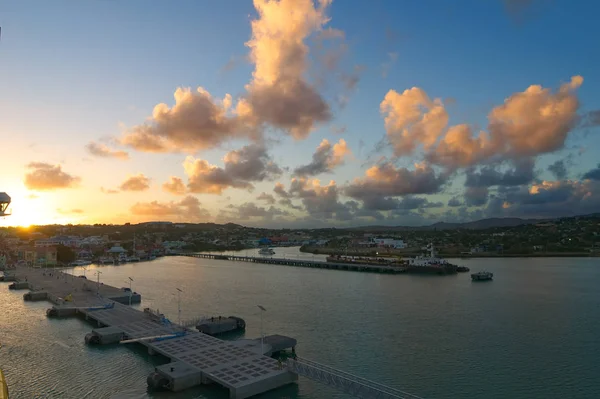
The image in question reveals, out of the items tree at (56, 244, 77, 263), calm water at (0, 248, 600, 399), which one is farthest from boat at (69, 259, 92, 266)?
calm water at (0, 248, 600, 399)

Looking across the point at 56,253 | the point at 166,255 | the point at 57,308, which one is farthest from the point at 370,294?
the point at 166,255

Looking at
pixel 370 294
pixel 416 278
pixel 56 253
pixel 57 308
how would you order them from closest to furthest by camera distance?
pixel 57 308 < pixel 370 294 < pixel 416 278 < pixel 56 253

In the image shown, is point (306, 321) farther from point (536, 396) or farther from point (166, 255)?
point (166, 255)

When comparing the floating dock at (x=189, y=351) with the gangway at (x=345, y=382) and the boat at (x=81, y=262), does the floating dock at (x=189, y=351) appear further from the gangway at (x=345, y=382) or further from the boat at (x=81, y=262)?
the boat at (x=81, y=262)

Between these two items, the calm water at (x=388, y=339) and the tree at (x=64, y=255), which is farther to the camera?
the tree at (x=64, y=255)

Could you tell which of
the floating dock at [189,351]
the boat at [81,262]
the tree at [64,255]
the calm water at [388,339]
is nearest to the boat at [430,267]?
the calm water at [388,339]

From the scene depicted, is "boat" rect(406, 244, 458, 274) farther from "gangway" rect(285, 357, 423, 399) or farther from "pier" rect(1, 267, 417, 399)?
"gangway" rect(285, 357, 423, 399)
